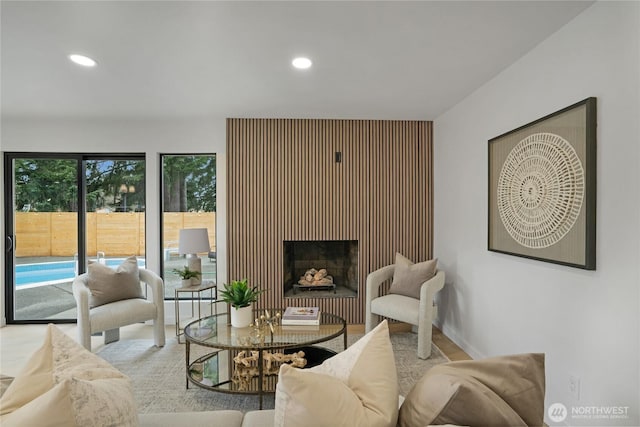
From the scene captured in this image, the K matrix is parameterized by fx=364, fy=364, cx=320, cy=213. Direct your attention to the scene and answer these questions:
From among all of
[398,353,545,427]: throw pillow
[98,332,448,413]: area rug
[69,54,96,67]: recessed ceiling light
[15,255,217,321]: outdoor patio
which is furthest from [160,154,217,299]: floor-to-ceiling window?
[398,353,545,427]: throw pillow

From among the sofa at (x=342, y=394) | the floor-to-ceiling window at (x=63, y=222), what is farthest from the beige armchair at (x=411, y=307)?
the floor-to-ceiling window at (x=63, y=222)

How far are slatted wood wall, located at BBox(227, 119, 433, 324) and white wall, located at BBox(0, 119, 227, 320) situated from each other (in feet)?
0.54

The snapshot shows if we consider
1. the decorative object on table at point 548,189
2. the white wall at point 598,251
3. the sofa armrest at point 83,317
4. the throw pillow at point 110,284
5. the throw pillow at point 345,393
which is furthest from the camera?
the throw pillow at point 110,284

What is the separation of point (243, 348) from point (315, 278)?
7.00 feet

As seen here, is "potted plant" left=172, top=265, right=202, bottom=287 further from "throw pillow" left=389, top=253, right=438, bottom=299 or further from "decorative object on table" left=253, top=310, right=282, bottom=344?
"throw pillow" left=389, top=253, right=438, bottom=299

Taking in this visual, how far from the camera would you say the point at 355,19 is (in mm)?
2023

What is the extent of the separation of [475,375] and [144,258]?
4.25 metres

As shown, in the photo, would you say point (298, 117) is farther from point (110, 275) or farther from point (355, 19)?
point (110, 275)

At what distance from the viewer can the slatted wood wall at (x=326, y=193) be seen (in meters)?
4.22

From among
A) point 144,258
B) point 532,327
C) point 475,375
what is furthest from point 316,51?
point 144,258

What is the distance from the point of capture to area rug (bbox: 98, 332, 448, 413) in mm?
2510

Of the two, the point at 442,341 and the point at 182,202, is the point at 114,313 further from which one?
the point at 442,341

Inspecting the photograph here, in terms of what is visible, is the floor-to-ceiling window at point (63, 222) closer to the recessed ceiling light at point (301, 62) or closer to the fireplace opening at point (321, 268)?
the fireplace opening at point (321, 268)

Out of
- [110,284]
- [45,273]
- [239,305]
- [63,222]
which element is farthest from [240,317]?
[45,273]
